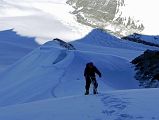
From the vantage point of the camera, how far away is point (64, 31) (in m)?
138

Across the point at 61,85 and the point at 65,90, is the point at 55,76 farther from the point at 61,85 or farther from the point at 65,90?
the point at 65,90

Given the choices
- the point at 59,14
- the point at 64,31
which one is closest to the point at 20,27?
the point at 64,31

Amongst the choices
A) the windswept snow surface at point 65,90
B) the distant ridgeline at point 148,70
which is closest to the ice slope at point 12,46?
the windswept snow surface at point 65,90

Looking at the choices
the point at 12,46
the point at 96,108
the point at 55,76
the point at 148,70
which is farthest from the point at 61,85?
the point at 12,46

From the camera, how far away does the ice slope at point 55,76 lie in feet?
131

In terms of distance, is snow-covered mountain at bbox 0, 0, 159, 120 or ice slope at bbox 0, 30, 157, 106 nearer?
snow-covered mountain at bbox 0, 0, 159, 120

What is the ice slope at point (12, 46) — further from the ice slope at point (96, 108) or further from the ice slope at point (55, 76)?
the ice slope at point (96, 108)

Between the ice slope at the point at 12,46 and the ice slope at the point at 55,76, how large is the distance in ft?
91.5

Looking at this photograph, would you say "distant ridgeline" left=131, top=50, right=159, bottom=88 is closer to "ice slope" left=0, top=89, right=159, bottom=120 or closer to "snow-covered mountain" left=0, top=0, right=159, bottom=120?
"snow-covered mountain" left=0, top=0, right=159, bottom=120

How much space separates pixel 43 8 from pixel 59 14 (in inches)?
470

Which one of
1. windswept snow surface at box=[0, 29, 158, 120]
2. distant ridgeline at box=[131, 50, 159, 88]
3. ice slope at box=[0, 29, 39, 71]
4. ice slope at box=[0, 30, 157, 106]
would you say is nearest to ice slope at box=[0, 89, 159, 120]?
windswept snow surface at box=[0, 29, 158, 120]

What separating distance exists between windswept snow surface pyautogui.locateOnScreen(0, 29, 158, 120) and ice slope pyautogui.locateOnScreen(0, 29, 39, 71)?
26143 mm

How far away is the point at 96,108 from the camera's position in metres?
21.4

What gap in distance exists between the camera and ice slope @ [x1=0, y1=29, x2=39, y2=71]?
289 feet
